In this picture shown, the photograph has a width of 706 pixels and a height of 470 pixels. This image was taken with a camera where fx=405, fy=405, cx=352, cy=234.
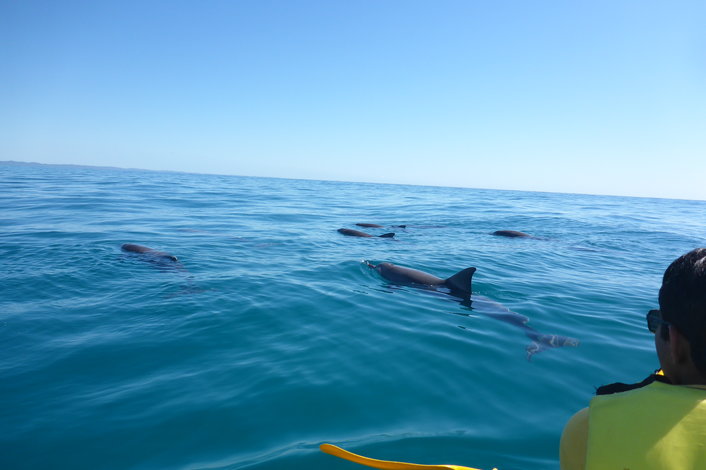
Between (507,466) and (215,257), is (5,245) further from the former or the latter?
(507,466)

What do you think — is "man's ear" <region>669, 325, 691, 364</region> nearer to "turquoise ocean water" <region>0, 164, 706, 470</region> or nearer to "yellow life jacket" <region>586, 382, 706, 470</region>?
"yellow life jacket" <region>586, 382, 706, 470</region>

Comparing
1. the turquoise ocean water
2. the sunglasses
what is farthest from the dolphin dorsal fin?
the sunglasses

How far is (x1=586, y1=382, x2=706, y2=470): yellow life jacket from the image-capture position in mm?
1719

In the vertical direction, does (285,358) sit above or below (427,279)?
below

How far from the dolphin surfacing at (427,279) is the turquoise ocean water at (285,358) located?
1.83 ft

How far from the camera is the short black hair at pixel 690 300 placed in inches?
77.9

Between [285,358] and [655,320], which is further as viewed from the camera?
[285,358]

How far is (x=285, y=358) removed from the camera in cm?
631

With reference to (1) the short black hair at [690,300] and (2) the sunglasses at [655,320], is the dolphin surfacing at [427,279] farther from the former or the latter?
(1) the short black hair at [690,300]

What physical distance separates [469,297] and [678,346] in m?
8.14

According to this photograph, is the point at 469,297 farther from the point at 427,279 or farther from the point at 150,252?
the point at 150,252

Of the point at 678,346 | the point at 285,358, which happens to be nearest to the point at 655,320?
the point at 678,346

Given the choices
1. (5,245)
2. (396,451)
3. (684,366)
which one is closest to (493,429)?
(396,451)

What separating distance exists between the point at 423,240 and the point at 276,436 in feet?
50.2
